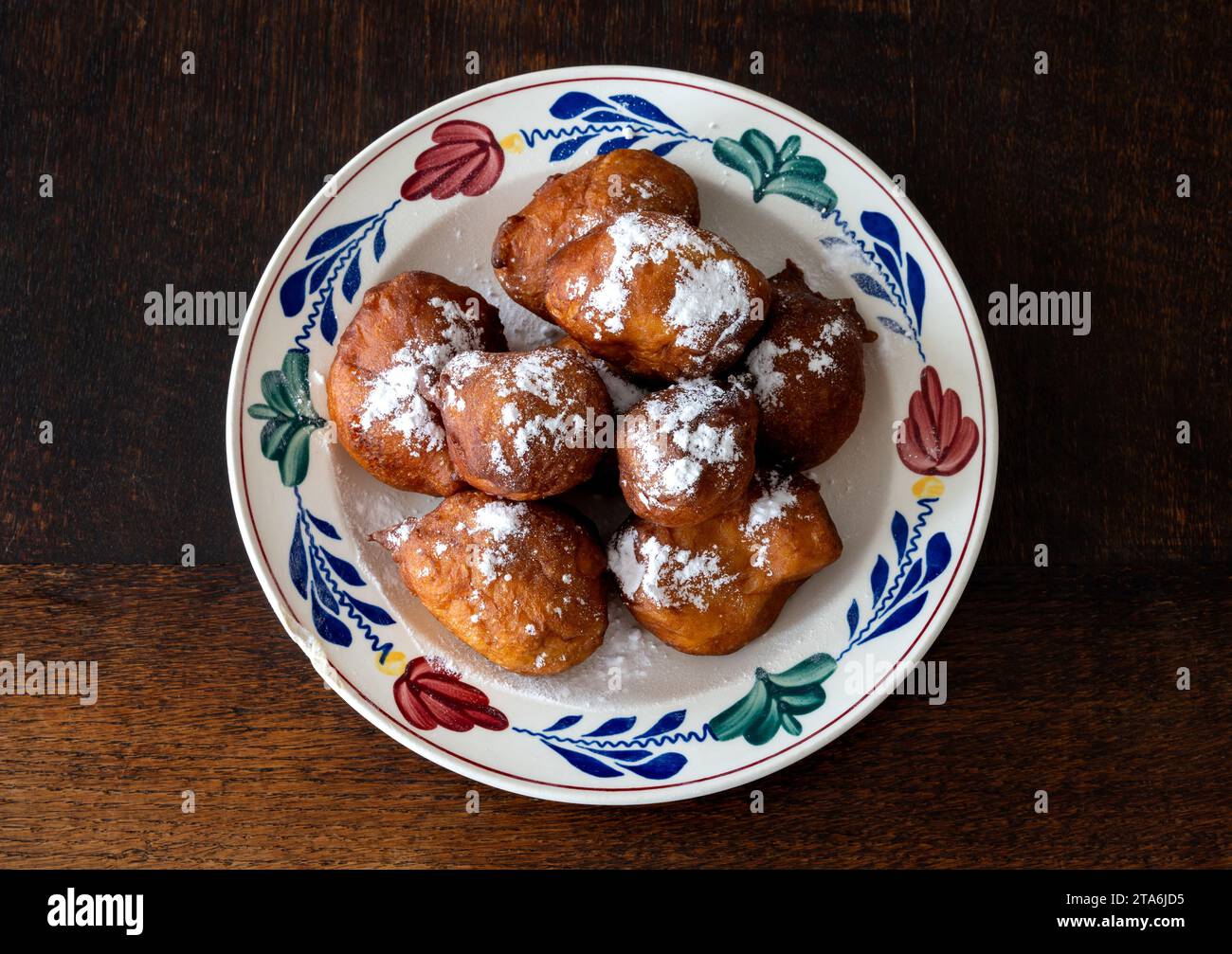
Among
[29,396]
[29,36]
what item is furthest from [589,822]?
[29,36]

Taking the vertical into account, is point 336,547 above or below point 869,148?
below

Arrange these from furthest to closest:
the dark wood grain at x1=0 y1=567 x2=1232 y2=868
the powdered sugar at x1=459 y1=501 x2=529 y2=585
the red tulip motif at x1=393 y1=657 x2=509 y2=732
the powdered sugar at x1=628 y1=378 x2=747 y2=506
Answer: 1. the dark wood grain at x1=0 y1=567 x2=1232 y2=868
2. the red tulip motif at x1=393 y1=657 x2=509 y2=732
3. the powdered sugar at x1=459 y1=501 x2=529 y2=585
4. the powdered sugar at x1=628 y1=378 x2=747 y2=506

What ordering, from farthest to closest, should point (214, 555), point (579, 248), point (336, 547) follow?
point (214, 555), point (336, 547), point (579, 248)

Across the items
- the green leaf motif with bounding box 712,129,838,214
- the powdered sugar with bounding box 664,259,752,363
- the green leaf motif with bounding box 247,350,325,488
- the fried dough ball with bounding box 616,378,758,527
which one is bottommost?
the fried dough ball with bounding box 616,378,758,527

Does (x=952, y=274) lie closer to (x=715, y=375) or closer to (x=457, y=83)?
(x=715, y=375)

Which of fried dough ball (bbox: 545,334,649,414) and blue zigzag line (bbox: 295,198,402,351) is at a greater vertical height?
blue zigzag line (bbox: 295,198,402,351)

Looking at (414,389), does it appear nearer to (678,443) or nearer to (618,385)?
(618,385)
